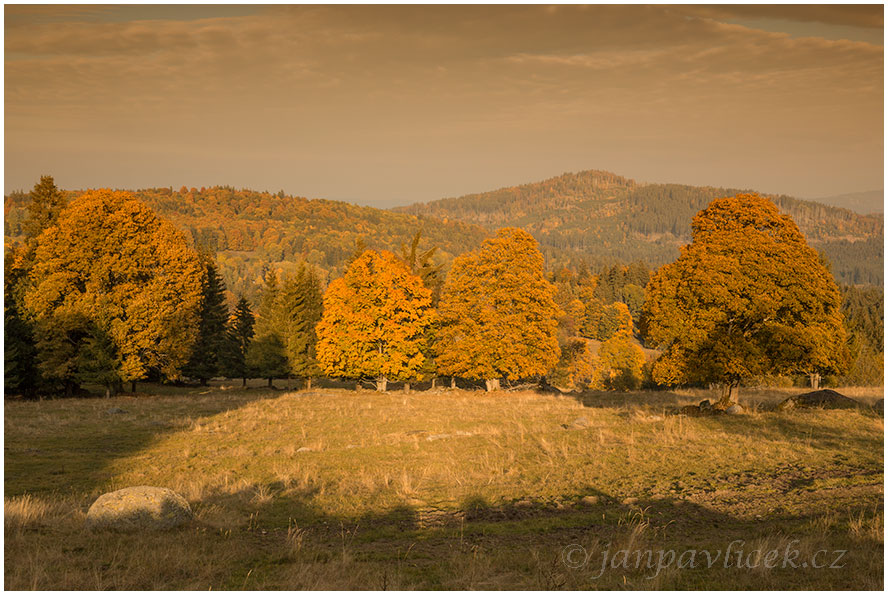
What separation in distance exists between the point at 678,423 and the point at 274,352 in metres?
44.7

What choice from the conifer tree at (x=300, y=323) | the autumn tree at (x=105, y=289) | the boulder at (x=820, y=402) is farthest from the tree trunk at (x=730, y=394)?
the conifer tree at (x=300, y=323)

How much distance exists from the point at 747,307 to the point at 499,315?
853 inches

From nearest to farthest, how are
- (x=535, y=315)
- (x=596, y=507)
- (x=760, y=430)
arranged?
(x=596, y=507), (x=760, y=430), (x=535, y=315)

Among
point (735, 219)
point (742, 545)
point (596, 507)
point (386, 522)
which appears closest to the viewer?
point (742, 545)

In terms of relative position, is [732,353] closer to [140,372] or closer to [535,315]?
[535,315]

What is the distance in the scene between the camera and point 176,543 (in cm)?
1044

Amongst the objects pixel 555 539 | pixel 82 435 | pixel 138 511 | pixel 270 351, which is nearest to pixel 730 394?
pixel 555 539

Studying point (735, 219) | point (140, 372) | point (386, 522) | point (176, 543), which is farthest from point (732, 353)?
point (140, 372)

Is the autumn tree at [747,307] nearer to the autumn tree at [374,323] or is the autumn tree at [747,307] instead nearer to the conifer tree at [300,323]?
the autumn tree at [374,323]

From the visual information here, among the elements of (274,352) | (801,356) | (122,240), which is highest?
(122,240)

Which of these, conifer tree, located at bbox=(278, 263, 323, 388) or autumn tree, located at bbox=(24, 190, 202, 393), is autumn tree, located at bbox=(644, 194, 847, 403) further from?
conifer tree, located at bbox=(278, 263, 323, 388)

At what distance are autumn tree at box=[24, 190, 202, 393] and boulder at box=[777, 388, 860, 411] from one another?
122ft

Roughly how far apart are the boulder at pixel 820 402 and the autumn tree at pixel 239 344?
1966 inches

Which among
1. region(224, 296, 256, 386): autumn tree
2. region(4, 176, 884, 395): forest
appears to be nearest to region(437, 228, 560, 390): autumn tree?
region(4, 176, 884, 395): forest
